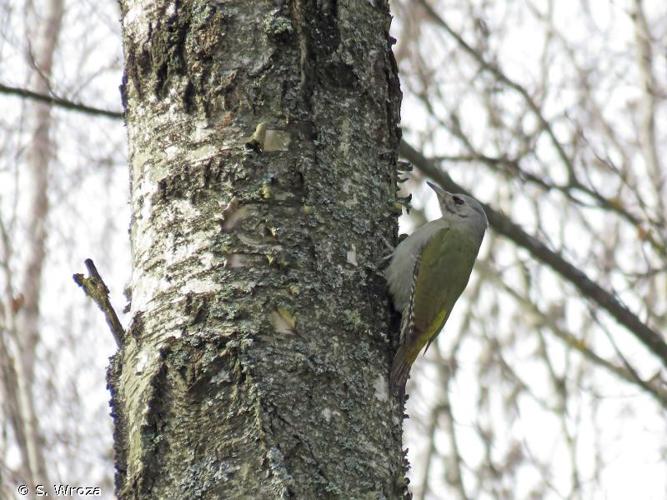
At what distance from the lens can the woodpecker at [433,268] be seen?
346cm

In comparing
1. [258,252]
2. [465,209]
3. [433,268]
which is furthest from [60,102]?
[258,252]

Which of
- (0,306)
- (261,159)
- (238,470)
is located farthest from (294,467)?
(0,306)

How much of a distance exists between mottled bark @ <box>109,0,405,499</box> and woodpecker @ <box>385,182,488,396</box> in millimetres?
373

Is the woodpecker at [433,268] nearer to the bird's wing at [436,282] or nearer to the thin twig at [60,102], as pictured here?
the bird's wing at [436,282]

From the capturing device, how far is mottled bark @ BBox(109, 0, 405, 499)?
2.35m

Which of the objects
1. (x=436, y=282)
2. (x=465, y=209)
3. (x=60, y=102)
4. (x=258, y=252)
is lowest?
(x=258, y=252)

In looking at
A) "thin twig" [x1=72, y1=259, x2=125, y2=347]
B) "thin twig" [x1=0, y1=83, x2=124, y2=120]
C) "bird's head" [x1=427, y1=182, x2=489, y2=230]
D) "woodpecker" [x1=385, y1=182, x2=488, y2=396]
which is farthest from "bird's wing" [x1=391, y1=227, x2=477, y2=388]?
"thin twig" [x1=0, y1=83, x2=124, y2=120]

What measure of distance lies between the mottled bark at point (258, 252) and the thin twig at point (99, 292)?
0.11 metres

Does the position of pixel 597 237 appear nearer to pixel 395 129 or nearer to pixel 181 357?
pixel 395 129

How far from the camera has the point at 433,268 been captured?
4.81 metres

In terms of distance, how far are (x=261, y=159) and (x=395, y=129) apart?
604 millimetres

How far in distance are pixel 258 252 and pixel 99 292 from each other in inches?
23.2

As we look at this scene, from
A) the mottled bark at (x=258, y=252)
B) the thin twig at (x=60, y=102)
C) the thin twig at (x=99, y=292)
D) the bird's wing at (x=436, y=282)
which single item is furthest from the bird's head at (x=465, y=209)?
the thin twig at (x=99, y=292)

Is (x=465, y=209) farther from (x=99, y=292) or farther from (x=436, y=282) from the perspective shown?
(x=99, y=292)
